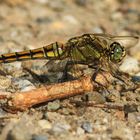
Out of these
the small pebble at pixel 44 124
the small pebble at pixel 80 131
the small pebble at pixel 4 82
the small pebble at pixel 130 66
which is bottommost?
the small pebble at pixel 80 131

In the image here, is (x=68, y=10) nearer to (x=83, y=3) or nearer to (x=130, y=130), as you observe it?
(x=83, y=3)

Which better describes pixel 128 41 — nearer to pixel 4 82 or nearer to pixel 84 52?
pixel 84 52

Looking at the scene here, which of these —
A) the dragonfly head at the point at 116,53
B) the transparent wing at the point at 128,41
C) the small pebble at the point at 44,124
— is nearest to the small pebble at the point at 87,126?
the small pebble at the point at 44,124

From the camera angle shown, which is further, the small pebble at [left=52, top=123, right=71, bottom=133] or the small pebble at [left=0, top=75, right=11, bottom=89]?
the small pebble at [left=0, top=75, right=11, bottom=89]

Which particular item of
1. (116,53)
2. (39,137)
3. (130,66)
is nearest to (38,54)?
(116,53)

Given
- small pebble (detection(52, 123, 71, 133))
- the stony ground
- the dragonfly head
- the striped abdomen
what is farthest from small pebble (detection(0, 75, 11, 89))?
the dragonfly head

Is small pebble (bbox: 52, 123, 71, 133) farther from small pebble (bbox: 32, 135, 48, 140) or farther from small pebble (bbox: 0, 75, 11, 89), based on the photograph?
small pebble (bbox: 0, 75, 11, 89)

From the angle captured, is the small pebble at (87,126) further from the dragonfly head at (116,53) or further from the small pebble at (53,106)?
the dragonfly head at (116,53)

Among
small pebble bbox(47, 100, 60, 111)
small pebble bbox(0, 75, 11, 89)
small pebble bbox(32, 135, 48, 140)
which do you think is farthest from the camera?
small pebble bbox(0, 75, 11, 89)
